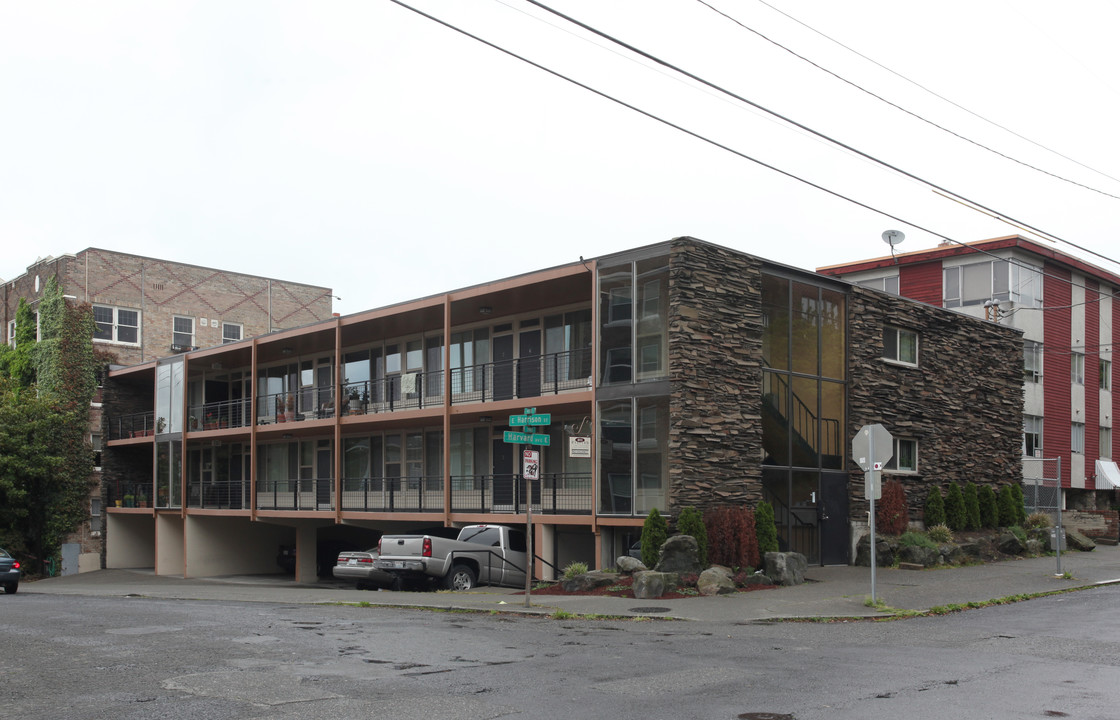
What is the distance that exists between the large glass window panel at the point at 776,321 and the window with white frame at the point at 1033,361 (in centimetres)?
1899

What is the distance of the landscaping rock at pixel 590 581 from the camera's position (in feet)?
64.5

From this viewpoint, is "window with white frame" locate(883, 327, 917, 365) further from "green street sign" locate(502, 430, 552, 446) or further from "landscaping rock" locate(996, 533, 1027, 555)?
"green street sign" locate(502, 430, 552, 446)

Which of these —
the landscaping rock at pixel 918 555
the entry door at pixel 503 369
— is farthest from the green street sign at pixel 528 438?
the landscaping rock at pixel 918 555

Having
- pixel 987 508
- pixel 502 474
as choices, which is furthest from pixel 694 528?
→ pixel 987 508

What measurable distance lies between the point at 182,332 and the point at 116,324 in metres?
2.74

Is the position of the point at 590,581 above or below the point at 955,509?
below

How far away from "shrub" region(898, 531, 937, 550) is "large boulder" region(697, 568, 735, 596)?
6023 mm

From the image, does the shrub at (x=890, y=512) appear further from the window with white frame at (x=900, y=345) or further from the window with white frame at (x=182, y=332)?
the window with white frame at (x=182, y=332)

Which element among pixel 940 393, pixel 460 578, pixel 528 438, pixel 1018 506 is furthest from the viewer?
pixel 1018 506

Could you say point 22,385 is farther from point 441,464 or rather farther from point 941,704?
point 941,704

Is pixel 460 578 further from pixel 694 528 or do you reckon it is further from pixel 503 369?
pixel 503 369

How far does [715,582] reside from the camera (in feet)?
61.9

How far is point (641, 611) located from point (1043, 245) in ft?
90.8

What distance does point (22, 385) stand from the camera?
4103 centimetres
